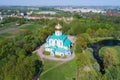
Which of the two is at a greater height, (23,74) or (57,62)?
(23,74)

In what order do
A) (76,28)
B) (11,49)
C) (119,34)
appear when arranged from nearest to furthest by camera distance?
(11,49) < (119,34) < (76,28)

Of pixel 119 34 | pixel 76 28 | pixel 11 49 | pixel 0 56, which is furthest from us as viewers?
pixel 76 28

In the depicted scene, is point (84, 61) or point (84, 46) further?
point (84, 46)

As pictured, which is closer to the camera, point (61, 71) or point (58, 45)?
point (61, 71)

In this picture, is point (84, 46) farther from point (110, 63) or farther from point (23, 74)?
point (23, 74)

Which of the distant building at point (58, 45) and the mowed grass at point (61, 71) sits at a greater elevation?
the distant building at point (58, 45)

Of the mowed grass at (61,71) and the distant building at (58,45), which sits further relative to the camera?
the distant building at (58,45)

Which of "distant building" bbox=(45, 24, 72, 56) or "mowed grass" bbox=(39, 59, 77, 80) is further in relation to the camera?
"distant building" bbox=(45, 24, 72, 56)

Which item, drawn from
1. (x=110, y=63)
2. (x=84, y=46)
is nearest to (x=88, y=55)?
(x=110, y=63)
